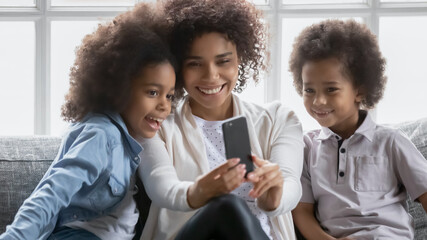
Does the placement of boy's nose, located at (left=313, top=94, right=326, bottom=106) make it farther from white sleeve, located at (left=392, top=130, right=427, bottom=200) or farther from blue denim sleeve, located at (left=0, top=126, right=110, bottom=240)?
blue denim sleeve, located at (left=0, top=126, right=110, bottom=240)

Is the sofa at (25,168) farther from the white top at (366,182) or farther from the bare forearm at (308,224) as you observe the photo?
the bare forearm at (308,224)

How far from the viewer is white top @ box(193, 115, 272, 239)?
1859 mm

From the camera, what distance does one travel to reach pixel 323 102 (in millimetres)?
1957

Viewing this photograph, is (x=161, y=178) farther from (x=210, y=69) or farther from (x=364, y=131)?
(x=364, y=131)

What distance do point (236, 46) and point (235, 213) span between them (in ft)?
1.88

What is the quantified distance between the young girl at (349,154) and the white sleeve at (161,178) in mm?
498

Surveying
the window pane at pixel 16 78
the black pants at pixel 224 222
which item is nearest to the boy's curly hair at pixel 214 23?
the black pants at pixel 224 222

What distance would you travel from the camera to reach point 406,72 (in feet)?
9.46

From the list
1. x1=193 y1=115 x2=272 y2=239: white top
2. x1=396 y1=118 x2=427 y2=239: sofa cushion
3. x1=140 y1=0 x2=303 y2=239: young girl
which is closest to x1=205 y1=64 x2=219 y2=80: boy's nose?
x1=140 y1=0 x2=303 y2=239: young girl

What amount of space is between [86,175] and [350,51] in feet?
3.16

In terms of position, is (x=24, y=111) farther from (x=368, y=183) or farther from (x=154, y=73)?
(x=368, y=183)

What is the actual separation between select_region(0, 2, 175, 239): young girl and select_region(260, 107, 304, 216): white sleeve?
0.36 meters

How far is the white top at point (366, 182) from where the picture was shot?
1.92 metres

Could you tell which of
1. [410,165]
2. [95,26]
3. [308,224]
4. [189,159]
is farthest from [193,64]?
[95,26]
